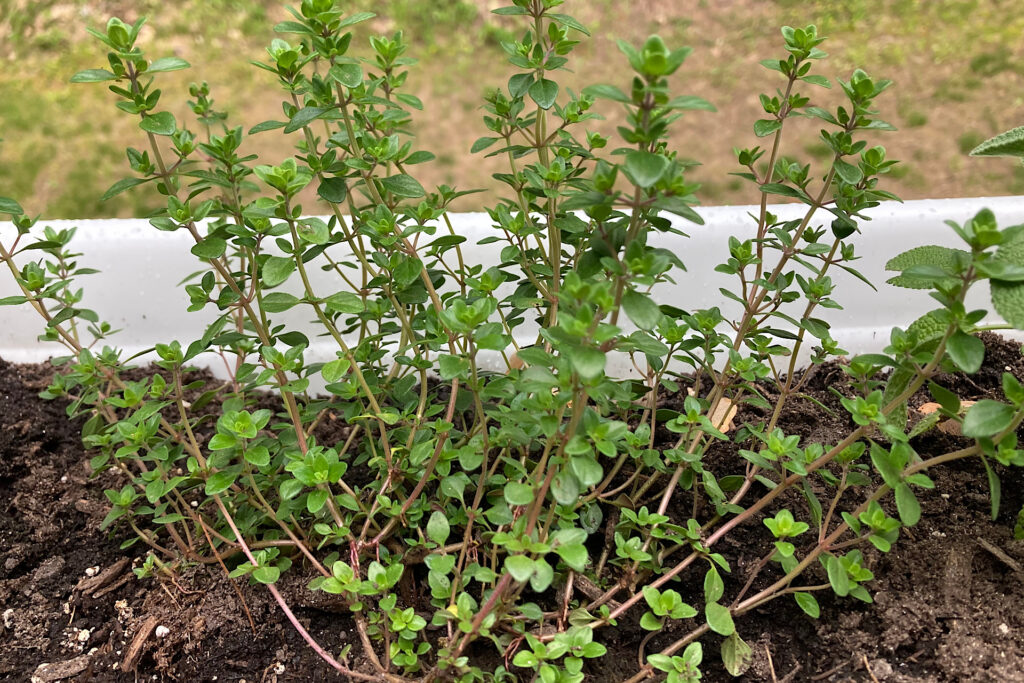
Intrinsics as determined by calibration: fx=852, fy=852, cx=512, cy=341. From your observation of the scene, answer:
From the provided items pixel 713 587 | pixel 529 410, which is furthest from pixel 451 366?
pixel 713 587

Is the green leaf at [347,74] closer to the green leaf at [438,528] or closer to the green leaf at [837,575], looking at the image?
the green leaf at [438,528]

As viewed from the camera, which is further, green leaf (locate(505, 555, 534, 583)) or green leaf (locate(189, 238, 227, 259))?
green leaf (locate(189, 238, 227, 259))

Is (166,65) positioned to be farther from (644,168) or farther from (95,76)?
(644,168)

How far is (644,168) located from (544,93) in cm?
29

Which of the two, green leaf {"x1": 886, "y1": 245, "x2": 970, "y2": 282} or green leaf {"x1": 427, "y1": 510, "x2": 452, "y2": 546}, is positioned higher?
green leaf {"x1": 886, "y1": 245, "x2": 970, "y2": 282}

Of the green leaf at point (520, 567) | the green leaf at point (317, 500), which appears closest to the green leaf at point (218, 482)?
the green leaf at point (317, 500)

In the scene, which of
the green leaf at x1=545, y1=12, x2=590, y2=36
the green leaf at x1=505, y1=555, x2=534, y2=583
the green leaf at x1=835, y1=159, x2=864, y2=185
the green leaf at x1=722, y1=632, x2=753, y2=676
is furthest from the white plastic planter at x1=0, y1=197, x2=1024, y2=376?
the green leaf at x1=505, y1=555, x2=534, y2=583

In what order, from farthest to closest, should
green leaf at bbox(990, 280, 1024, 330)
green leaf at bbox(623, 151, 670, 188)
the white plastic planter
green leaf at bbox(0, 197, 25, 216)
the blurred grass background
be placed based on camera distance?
the blurred grass background < the white plastic planter < green leaf at bbox(0, 197, 25, 216) < green leaf at bbox(990, 280, 1024, 330) < green leaf at bbox(623, 151, 670, 188)

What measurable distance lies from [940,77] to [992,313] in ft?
5.15

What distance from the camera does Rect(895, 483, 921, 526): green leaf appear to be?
0.77m

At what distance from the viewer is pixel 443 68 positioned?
9.12ft

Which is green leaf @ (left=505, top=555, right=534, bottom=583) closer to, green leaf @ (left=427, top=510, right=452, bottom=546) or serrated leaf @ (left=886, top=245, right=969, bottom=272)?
green leaf @ (left=427, top=510, right=452, bottom=546)

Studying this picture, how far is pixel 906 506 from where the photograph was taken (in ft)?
2.53

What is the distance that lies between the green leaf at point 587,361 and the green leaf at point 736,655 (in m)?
0.39
